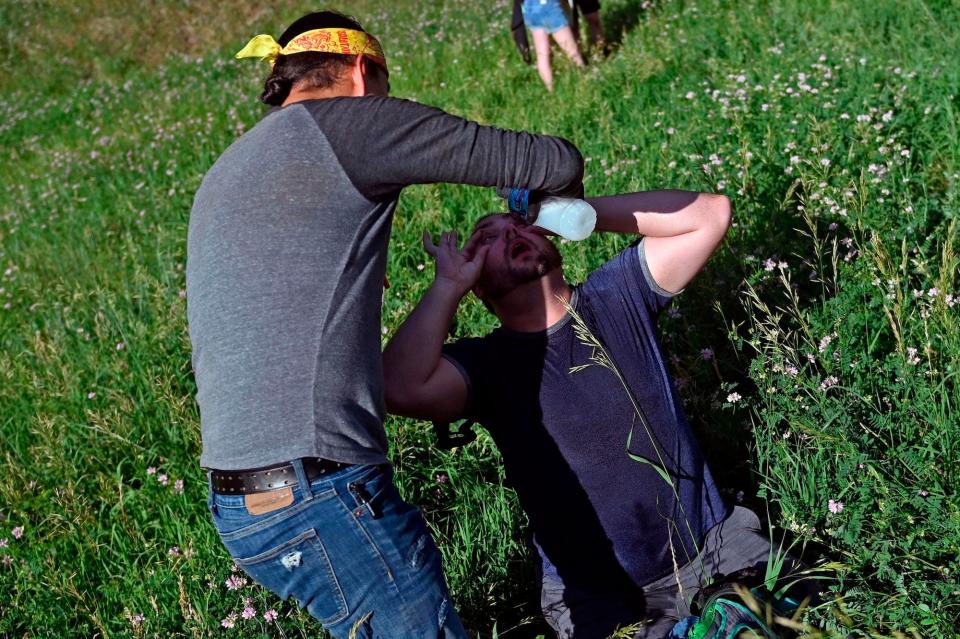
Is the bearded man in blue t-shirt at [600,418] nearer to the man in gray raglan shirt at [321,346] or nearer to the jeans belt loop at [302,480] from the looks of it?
the man in gray raglan shirt at [321,346]

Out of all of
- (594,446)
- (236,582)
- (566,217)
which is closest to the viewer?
(566,217)

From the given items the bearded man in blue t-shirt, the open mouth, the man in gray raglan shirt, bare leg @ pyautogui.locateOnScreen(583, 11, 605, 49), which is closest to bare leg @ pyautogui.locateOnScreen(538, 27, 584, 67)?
bare leg @ pyautogui.locateOnScreen(583, 11, 605, 49)

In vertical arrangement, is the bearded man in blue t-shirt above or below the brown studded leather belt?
below

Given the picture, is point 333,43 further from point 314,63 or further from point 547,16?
point 547,16

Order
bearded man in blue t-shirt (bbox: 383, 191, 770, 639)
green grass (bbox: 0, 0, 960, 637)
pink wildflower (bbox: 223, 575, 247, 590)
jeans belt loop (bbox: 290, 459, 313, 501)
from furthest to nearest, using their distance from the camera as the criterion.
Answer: pink wildflower (bbox: 223, 575, 247, 590) → green grass (bbox: 0, 0, 960, 637) → bearded man in blue t-shirt (bbox: 383, 191, 770, 639) → jeans belt loop (bbox: 290, 459, 313, 501)

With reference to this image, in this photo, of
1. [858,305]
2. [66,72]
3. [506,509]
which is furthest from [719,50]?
[66,72]

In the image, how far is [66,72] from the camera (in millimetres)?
14156

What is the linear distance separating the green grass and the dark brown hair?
53.8 inches

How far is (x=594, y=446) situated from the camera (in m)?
2.69

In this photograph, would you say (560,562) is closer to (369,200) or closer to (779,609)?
(779,609)

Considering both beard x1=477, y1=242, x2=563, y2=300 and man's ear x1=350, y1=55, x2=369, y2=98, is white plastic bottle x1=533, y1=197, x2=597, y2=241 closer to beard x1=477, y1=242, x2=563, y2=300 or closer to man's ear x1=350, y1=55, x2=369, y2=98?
beard x1=477, y1=242, x2=563, y2=300

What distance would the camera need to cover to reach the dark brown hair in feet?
7.73

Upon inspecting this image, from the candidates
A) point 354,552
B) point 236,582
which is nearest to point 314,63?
point 354,552

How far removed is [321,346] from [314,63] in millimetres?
774
